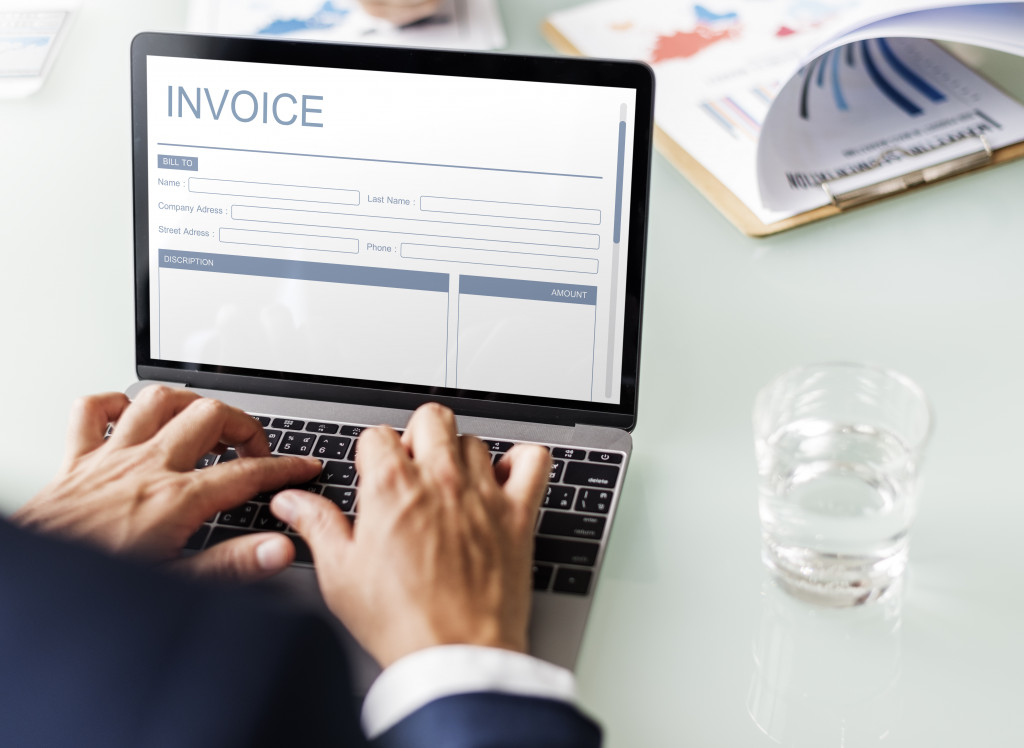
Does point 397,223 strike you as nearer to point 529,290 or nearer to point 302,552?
point 529,290

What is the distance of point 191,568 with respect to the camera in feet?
2.16

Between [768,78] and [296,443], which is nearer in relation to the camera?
[296,443]

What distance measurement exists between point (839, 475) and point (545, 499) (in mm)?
206

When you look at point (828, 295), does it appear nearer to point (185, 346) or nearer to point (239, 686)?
point (185, 346)

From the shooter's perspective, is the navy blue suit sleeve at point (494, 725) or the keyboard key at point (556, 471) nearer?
the navy blue suit sleeve at point (494, 725)

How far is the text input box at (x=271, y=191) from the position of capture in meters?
0.81

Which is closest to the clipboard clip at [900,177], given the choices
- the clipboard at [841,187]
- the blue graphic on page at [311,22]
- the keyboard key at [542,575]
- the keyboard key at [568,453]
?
the clipboard at [841,187]

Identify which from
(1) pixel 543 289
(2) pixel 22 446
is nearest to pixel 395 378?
(1) pixel 543 289

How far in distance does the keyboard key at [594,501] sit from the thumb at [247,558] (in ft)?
0.66

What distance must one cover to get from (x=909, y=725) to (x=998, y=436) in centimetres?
27

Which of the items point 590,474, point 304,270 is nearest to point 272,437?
point 304,270

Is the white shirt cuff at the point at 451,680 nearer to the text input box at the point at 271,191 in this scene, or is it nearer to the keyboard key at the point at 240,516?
the keyboard key at the point at 240,516

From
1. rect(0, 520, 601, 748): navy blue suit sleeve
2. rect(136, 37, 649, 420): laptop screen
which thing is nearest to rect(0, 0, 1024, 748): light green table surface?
rect(136, 37, 649, 420): laptop screen

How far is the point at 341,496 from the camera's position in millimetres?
756
